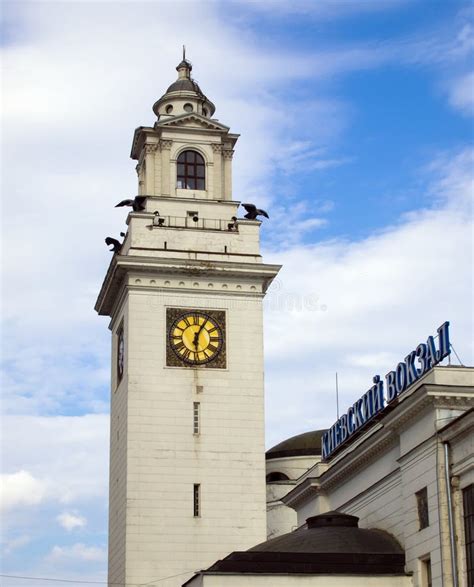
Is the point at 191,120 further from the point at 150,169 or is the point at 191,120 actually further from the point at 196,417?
the point at 196,417

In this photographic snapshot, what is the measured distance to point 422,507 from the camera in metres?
46.2

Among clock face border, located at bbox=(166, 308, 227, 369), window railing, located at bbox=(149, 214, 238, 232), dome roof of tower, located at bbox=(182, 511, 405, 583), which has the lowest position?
dome roof of tower, located at bbox=(182, 511, 405, 583)

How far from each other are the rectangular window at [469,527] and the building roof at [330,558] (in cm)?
519

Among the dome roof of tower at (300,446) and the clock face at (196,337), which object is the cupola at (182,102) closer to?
the clock face at (196,337)

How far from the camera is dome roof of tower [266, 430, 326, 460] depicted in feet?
258

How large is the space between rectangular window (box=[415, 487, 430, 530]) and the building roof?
7.68 feet

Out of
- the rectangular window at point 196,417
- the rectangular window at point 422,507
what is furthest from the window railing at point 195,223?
the rectangular window at point 422,507

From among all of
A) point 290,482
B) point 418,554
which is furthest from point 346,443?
point 290,482

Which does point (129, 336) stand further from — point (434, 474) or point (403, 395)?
point (434, 474)

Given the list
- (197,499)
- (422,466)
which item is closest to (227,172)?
(197,499)

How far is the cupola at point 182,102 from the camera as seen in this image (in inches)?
2773

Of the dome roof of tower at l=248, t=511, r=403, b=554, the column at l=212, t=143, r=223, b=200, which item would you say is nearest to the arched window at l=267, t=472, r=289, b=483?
the column at l=212, t=143, r=223, b=200

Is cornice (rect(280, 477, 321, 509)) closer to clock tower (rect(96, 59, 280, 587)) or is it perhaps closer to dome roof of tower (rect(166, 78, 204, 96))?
clock tower (rect(96, 59, 280, 587))

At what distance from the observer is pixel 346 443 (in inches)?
2299
